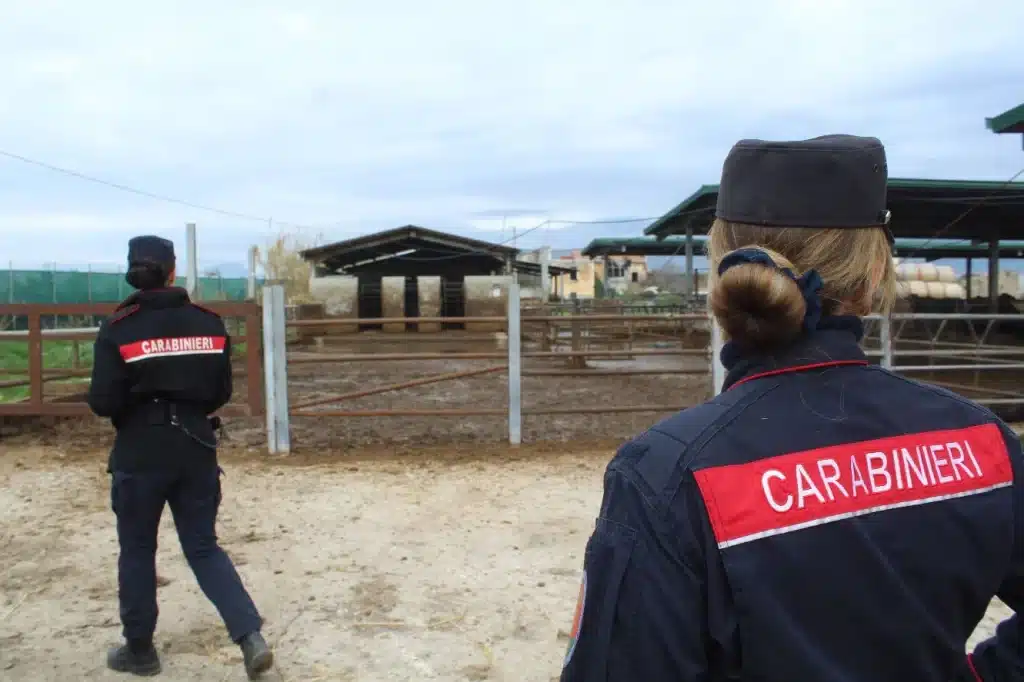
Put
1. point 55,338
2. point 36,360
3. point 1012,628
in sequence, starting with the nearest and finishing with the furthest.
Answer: point 1012,628 → point 36,360 → point 55,338

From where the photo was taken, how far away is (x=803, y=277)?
1.03m

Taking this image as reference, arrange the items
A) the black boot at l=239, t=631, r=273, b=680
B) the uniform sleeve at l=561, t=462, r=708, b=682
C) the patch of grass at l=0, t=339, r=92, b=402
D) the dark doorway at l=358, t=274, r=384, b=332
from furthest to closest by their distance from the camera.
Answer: the dark doorway at l=358, t=274, r=384, b=332 → the patch of grass at l=0, t=339, r=92, b=402 → the black boot at l=239, t=631, r=273, b=680 → the uniform sleeve at l=561, t=462, r=708, b=682

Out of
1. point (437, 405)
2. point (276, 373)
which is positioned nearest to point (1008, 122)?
point (437, 405)

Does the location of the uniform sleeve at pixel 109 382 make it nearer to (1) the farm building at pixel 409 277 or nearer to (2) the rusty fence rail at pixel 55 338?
(2) the rusty fence rail at pixel 55 338

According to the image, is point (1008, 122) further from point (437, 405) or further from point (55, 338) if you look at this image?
A: point (55, 338)

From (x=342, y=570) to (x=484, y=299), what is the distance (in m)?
Result: 16.4

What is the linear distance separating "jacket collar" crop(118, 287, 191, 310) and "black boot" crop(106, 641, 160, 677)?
1.23 metres

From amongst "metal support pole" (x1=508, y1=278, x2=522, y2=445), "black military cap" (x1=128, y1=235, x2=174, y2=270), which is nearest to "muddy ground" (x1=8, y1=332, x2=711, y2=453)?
"metal support pole" (x1=508, y1=278, x2=522, y2=445)

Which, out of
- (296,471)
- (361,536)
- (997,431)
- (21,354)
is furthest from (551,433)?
(21,354)

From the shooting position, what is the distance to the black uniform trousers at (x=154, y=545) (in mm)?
2986

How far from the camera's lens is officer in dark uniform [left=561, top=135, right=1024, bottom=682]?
927mm

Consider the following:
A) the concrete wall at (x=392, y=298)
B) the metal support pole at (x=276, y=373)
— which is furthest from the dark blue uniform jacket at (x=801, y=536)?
the concrete wall at (x=392, y=298)

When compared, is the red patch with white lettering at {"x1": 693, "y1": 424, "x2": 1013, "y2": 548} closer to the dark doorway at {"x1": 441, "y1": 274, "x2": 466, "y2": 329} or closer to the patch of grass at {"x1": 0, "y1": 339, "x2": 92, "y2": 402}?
the patch of grass at {"x1": 0, "y1": 339, "x2": 92, "y2": 402}

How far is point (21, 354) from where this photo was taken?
565 inches
